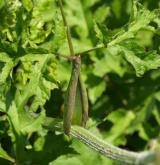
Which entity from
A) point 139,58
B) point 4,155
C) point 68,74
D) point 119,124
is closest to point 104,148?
point 139,58

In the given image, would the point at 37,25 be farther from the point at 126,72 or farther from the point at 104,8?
the point at 126,72

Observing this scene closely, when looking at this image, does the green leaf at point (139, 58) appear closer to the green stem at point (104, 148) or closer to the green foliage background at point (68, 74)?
the green foliage background at point (68, 74)

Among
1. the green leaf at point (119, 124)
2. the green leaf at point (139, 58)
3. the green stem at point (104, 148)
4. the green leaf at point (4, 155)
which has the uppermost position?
the green leaf at point (139, 58)

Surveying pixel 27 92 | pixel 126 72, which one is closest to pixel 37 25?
pixel 27 92

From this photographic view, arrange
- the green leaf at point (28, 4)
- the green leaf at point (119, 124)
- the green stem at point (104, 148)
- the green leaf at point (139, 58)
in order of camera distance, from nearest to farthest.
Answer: the green stem at point (104, 148), the green leaf at point (139, 58), the green leaf at point (28, 4), the green leaf at point (119, 124)

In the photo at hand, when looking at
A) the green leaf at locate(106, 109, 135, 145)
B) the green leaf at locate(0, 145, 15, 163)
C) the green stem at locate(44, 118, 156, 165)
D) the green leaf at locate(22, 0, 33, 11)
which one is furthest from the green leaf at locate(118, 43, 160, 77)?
the green leaf at locate(106, 109, 135, 145)

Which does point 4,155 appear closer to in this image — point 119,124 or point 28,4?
point 28,4

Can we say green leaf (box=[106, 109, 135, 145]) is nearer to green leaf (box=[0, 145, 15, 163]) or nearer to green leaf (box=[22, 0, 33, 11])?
green leaf (box=[0, 145, 15, 163])

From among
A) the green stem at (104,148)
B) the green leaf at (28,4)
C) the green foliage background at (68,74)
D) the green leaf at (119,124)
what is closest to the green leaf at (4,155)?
the green foliage background at (68,74)
